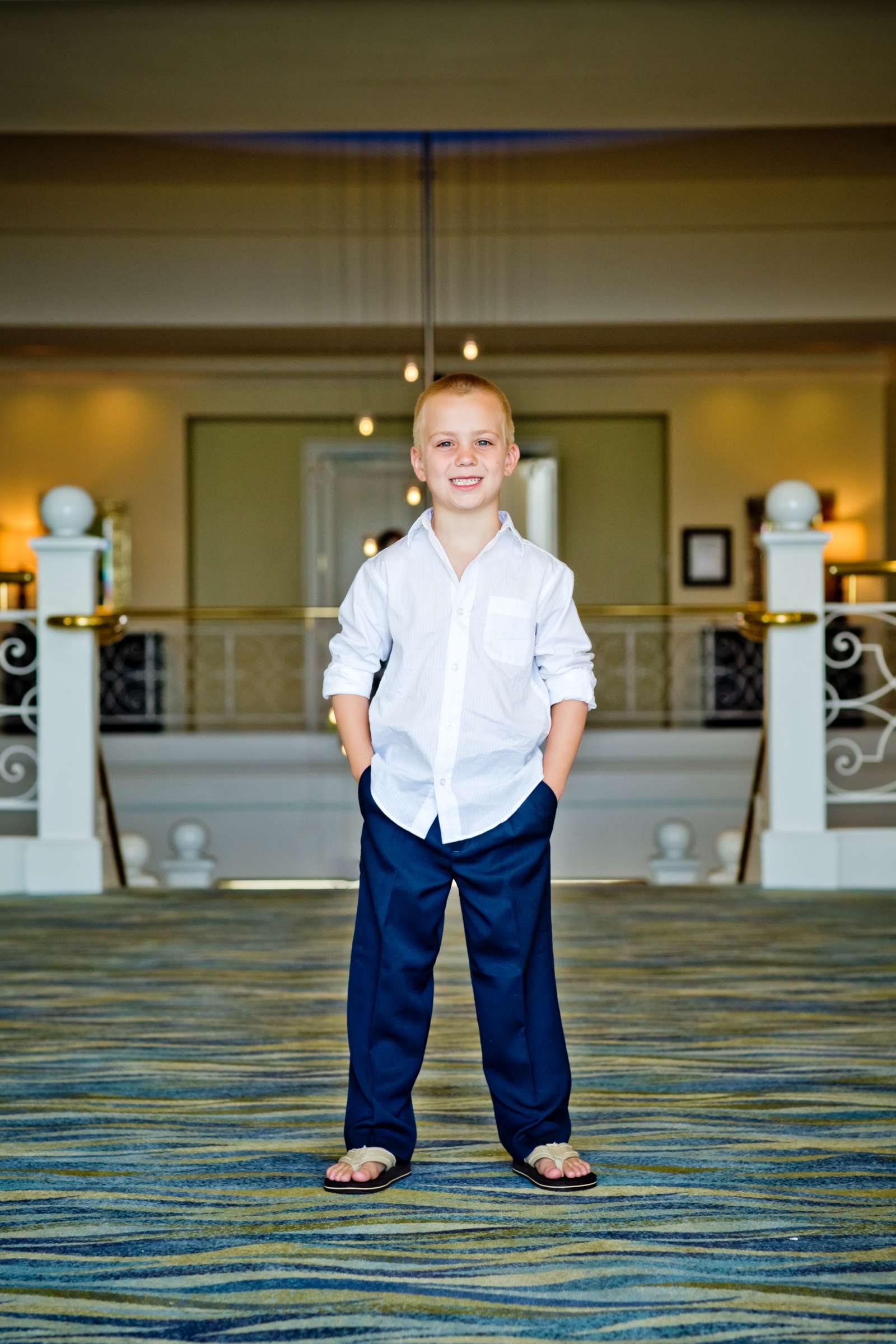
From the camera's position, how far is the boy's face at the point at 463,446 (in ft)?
5.88

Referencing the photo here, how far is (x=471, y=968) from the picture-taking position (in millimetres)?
1811

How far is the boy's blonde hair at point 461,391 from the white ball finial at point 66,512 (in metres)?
2.83

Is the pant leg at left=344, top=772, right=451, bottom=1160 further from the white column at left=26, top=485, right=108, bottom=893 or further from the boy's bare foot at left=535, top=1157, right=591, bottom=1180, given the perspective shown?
the white column at left=26, top=485, right=108, bottom=893

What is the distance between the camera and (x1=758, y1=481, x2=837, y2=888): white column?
4.40 meters

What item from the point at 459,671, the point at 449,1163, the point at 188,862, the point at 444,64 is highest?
the point at 444,64

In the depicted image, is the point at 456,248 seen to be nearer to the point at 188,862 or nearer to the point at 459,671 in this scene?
the point at 188,862

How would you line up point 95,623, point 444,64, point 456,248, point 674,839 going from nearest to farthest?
point 95,623 < point 444,64 < point 674,839 < point 456,248

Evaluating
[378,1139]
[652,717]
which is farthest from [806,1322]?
[652,717]

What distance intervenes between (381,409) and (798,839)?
24.7 ft

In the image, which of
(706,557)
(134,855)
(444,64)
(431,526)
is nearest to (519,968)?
(431,526)

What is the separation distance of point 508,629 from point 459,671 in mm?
90

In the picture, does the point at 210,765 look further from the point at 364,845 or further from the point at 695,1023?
the point at 364,845

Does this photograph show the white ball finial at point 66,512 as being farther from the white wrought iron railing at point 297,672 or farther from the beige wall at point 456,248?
the white wrought iron railing at point 297,672

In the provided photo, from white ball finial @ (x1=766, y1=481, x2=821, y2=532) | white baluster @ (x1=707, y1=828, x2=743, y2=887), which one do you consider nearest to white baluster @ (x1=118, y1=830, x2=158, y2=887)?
white baluster @ (x1=707, y1=828, x2=743, y2=887)
